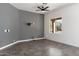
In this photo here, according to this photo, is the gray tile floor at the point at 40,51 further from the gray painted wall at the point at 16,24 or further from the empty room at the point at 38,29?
the gray painted wall at the point at 16,24

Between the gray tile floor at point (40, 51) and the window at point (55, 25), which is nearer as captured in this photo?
the gray tile floor at point (40, 51)

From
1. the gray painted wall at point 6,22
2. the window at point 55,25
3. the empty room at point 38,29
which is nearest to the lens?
the empty room at point 38,29

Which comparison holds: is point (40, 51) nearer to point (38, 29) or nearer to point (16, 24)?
point (16, 24)

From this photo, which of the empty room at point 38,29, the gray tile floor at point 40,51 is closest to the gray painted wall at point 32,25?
the empty room at point 38,29

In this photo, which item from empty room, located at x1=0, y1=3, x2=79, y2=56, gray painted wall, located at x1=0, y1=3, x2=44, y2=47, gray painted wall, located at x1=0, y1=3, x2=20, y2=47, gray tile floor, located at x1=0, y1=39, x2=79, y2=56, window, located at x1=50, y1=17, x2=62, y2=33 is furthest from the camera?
window, located at x1=50, y1=17, x2=62, y2=33

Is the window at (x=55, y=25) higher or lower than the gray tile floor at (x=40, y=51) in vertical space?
higher

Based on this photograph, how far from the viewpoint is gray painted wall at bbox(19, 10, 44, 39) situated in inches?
272

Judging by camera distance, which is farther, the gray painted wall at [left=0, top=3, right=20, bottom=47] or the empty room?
the gray painted wall at [left=0, top=3, right=20, bottom=47]

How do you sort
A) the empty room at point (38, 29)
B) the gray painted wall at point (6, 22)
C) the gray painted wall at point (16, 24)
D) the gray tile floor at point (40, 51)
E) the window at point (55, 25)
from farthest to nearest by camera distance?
the window at point (55, 25) < the gray painted wall at point (16, 24) < the gray painted wall at point (6, 22) < the empty room at point (38, 29) < the gray tile floor at point (40, 51)

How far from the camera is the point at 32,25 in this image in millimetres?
→ 7676

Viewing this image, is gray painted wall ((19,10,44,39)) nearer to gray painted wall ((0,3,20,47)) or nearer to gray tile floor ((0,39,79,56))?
gray painted wall ((0,3,20,47))

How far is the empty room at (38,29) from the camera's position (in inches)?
168

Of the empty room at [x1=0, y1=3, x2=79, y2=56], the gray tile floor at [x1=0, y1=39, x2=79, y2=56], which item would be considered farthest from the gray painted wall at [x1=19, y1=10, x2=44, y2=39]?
the gray tile floor at [x1=0, y1=39, x2=79, y2=56]

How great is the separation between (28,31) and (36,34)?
0.99 m
